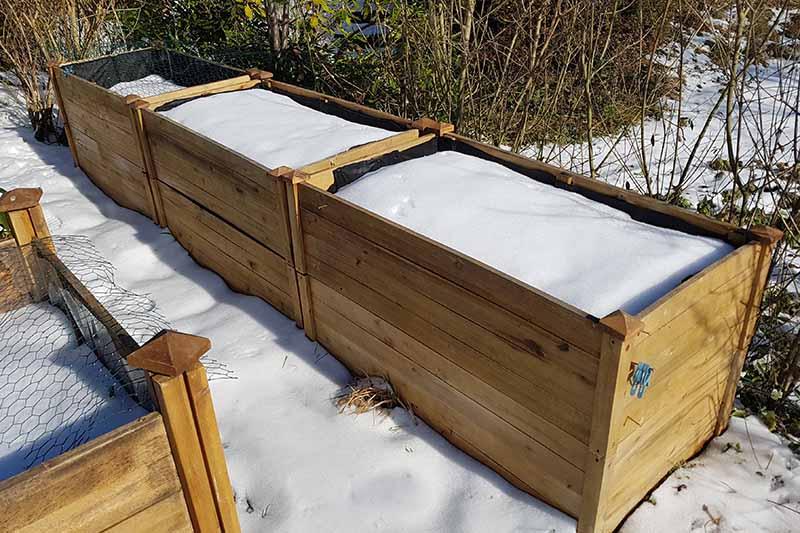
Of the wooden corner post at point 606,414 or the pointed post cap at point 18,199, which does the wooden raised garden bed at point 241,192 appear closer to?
the pointed post cap at point 18,199

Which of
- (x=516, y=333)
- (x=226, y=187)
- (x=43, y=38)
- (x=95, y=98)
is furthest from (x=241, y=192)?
(x=43, y=38)

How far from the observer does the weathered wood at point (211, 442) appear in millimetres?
1702

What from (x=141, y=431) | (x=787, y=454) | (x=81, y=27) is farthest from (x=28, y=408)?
(x=81, y=27)

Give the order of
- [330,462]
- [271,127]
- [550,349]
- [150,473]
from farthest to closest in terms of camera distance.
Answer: [271,127] < [330,462] < [550,349] < [150,473]

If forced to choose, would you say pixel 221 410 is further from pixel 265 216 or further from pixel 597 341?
pixel 597 341

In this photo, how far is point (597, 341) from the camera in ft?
6.19

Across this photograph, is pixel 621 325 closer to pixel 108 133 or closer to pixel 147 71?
pixel 108 133

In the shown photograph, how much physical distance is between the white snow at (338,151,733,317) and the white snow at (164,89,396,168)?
45 cm

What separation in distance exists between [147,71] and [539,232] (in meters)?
4.28

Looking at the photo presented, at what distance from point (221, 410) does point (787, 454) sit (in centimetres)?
231

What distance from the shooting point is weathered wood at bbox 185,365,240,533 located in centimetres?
170

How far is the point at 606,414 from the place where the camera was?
195cm

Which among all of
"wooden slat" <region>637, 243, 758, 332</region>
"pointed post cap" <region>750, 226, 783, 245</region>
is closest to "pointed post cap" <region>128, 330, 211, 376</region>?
"wooden slat" <region>637, 243, 758, 332</region>

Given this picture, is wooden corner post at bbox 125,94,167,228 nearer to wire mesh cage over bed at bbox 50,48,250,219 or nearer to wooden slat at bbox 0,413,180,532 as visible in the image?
wire mesh cage over bed at bbox 50,48,250,219
